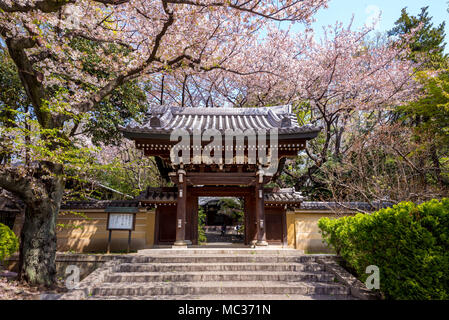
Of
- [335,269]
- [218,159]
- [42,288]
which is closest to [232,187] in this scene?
[218,159]

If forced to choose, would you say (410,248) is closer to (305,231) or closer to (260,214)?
(260,214)

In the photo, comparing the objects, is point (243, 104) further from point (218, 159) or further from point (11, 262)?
point (11, 262)

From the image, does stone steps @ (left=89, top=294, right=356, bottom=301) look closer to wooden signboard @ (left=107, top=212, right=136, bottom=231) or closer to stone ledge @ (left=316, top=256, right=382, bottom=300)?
stone ledge @ (left=316, top=256, right=382, bottom=300)

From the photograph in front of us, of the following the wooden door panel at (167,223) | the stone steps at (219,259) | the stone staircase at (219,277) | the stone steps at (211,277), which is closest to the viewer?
the stone staircase at (219,277)

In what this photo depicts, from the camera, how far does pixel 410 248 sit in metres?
3.78

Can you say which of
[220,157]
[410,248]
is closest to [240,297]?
[410,248]

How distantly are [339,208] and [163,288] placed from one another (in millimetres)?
7073

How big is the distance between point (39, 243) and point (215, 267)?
3881mm

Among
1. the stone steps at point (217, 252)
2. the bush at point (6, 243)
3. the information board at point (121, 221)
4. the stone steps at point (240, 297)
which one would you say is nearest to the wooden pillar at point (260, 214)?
the stone steps at point (217, 252)

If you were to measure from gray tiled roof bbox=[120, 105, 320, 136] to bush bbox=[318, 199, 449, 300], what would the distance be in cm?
346

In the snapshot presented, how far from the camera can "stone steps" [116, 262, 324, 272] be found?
6.25m

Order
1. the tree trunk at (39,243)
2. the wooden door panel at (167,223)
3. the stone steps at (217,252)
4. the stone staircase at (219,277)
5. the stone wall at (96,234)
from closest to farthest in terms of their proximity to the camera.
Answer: the stone staircase at (219,277) → the tree trunk at (39,243) → the stone steps at (217,252) → the wooden door panel at (167,223) → the stone wall at (96,234)

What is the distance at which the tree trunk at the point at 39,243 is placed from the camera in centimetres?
536

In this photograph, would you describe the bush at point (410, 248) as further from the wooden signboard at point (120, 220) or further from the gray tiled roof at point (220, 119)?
the wooden signboard at point (120, 220)
